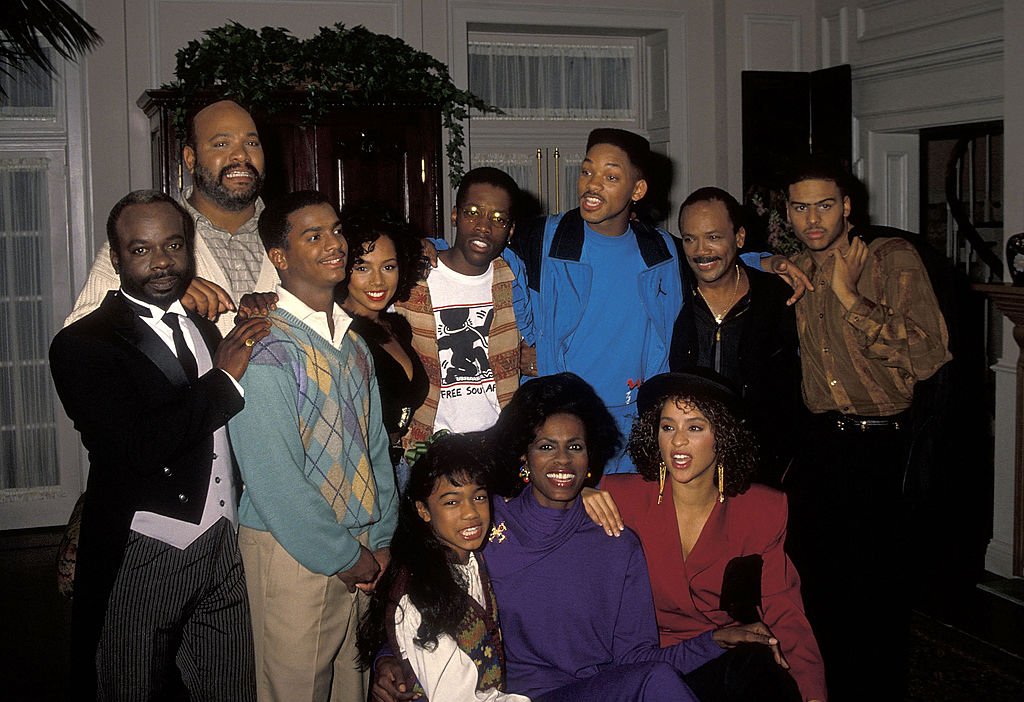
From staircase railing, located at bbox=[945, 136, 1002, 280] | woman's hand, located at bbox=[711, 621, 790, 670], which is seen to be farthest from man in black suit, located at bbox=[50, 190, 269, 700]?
staircase railing, located at bbox=[945, 136, 1002, 280]

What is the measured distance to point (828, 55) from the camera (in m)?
6.07

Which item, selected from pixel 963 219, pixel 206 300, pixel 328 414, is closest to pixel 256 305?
pixel 206 300

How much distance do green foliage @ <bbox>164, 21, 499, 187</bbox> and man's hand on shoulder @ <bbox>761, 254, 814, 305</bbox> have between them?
2.30 metres

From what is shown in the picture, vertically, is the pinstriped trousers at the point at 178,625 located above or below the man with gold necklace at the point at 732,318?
below

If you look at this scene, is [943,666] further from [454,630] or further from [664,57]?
[664,57]

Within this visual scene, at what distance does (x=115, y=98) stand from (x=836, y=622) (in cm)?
443

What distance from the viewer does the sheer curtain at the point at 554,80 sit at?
6297 millimetres

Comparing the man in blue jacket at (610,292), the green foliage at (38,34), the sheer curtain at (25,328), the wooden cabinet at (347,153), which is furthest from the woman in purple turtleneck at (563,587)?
the sheer curtain at (25,328)

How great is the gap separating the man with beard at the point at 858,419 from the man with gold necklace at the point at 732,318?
13 cm

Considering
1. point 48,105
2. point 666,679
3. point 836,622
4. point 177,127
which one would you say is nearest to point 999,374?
point 836,622

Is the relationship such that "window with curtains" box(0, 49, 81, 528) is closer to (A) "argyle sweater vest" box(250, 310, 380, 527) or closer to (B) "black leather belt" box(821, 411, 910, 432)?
(A) "argyle sweater vest" box(250, 310, 380, 527)

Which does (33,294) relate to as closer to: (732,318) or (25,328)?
(25,328)

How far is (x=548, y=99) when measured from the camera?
6438 millimetres

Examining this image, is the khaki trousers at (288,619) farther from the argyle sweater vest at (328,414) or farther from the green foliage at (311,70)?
the green foliage at (311,70)
